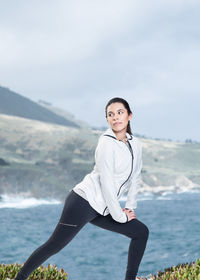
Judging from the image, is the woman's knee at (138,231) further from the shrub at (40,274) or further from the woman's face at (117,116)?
the shrub at (40,274)

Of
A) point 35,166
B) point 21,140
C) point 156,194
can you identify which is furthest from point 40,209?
point 156,194

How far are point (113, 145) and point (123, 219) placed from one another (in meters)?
0.72

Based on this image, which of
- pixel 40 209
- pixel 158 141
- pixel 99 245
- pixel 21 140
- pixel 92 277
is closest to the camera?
pixel 92 277

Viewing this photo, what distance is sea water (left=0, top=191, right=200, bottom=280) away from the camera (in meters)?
48.2

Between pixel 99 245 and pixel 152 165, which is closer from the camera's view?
pixel 99 245

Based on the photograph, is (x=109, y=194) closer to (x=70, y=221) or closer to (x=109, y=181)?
(x=109, y=181)

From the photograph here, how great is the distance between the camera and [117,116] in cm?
447

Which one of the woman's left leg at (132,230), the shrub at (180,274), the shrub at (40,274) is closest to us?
the woman's left leg at (132,230)

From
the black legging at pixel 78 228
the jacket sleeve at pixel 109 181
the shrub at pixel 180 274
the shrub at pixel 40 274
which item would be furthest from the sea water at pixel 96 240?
the jacket sleeve at pixel 109 181

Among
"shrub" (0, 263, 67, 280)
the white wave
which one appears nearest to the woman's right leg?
"shrub" (0, 263, 67, 280)

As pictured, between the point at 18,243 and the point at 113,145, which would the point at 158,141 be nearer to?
the point at 18,243

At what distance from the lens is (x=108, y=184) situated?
421cm

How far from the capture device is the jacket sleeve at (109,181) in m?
4.22

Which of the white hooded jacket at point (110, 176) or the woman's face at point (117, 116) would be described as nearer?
the white hooded jacket at point (110, 176)
